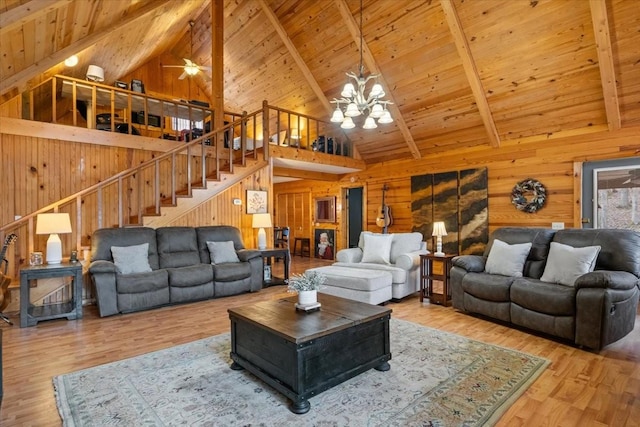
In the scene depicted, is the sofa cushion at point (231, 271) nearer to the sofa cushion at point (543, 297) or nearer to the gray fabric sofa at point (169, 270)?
the gray fabric sofa at point (169, 270)

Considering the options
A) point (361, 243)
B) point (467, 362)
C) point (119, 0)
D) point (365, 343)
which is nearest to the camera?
point (365, 343)

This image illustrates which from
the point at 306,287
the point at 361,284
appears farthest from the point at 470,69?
the point at 306,287

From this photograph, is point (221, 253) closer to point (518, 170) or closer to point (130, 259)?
point (130, 259)

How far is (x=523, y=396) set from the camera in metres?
2.22

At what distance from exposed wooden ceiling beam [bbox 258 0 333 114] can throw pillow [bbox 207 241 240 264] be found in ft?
12.0

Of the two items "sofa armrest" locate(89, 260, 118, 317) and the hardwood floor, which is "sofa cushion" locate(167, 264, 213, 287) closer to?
the hardwood floor

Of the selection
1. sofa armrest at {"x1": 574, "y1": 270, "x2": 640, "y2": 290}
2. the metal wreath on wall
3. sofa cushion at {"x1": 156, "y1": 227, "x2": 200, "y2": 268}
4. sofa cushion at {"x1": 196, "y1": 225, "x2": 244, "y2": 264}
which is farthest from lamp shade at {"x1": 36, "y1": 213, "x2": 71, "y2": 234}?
the metal wreath on wall

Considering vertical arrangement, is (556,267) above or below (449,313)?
above

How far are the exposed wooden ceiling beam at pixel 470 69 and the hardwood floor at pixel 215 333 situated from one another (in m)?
3.20

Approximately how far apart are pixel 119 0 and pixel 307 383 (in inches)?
185

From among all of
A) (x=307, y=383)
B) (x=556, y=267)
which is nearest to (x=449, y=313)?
(x=556, y=267)

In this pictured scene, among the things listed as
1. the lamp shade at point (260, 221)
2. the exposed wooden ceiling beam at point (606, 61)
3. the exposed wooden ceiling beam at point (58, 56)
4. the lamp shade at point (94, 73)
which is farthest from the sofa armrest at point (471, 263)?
the lamp shade at point (94, 73)

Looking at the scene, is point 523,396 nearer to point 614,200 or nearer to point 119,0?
point 614,200

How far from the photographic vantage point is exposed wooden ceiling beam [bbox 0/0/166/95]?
4035mm
